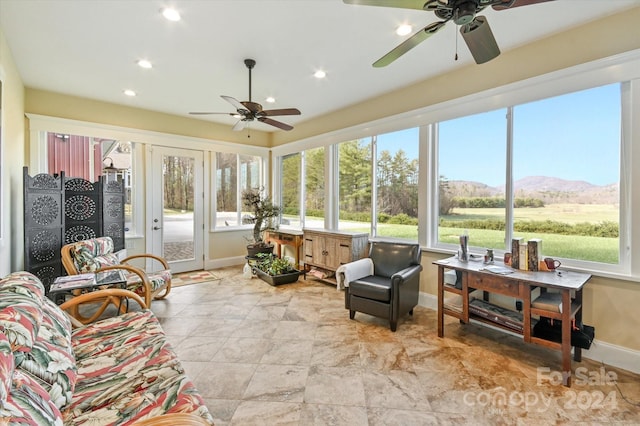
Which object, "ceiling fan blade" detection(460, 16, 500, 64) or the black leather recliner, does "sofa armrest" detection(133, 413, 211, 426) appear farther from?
"ceiling fan blade" detection(460, 16, 500, 64)

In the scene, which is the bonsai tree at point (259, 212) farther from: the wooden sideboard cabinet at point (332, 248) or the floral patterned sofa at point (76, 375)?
the floral patterned sofa at point (76, 375)

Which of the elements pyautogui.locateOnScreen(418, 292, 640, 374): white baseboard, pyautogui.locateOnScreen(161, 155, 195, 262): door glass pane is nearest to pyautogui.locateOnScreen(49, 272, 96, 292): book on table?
pyautogui.locateOnScreen(161, 155, 195, 262): door glass pane

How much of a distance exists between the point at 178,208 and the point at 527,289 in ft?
17.5

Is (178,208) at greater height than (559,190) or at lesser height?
lesser

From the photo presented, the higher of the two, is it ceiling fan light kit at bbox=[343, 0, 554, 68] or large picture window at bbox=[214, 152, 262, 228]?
ceiling fan light kit at bbox=[343, 0, 554, 68]

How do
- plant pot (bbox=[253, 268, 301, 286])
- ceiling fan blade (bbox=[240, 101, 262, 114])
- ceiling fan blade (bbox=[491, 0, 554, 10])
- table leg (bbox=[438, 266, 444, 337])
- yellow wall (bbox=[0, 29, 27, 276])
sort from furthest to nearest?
plant pot (bbox=[253, 268, 301, 286]) < ceiling fan blade (bbox=[240, 101, 262, 114]) < table leg (bbox=[438, 266, 444, 337]) < yellow wall (bbox=[0, 29, 27, 276]) < ceiling fan blade (bbox=[491, 0, 554, 10])

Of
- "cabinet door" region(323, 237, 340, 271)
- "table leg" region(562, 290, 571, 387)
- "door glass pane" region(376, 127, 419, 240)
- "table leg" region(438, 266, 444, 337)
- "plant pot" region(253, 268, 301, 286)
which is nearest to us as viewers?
"table leg" region(562, 290, 571, 387)

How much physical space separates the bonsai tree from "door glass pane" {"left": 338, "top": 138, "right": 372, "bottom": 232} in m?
1.51

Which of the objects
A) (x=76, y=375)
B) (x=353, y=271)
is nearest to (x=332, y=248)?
(x=353, y=271)

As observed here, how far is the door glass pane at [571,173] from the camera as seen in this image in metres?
A: 2.58

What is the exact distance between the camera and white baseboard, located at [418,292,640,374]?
7.80ft

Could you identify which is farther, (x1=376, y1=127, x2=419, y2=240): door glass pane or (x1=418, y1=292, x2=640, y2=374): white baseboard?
(x1=376, y1=127, x2=419, y2=240): door glass pane

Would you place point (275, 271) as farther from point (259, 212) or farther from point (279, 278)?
point (259, 212)

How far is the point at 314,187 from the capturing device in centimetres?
574
